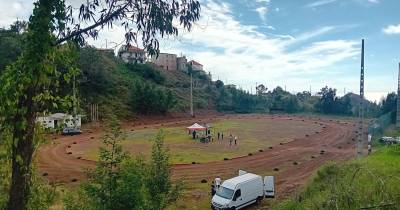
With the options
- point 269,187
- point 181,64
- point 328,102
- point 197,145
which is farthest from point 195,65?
point 269,187

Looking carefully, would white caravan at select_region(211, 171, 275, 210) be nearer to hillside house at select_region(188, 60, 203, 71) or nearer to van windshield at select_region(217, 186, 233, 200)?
van windshield at select_region(217, 186, 233, 200)

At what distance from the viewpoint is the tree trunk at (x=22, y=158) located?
7707 millimetres

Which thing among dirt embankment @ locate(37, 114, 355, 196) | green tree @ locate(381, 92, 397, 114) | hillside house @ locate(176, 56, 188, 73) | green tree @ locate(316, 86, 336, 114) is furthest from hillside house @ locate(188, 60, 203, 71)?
dirt embankment @ locate(37, 114, 355, 196)

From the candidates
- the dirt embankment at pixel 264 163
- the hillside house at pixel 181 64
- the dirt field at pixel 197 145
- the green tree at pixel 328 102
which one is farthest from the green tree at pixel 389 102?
the hillside house at pixel 181 64

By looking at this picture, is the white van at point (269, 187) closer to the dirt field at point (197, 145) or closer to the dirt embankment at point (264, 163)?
the dirt embankment at point (264, 163)

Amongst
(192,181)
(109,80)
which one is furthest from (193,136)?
(109,80)

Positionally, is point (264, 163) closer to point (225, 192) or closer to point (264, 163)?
point (264, 163)

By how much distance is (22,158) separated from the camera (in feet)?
25.5

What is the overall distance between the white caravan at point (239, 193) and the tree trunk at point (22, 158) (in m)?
15.7

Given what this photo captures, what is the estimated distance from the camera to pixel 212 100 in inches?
4614

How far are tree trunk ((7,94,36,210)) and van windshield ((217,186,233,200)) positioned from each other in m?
16.1

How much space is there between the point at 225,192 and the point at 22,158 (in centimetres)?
1675

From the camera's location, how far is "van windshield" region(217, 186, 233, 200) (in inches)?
899

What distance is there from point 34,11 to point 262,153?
124 feet
